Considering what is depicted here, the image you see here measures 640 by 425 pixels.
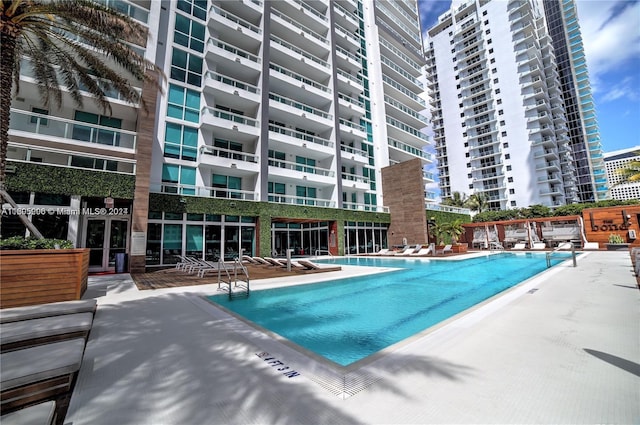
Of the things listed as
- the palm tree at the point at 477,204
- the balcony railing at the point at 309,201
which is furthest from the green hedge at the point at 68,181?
the palm tree at the point at 477,204

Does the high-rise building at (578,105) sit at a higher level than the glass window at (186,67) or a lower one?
higher

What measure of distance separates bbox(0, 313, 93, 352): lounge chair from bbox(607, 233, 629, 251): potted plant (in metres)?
30.8

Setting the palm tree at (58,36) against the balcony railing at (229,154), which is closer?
the palm tree at (58,36)

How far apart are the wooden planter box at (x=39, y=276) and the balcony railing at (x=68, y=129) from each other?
29.0 ft

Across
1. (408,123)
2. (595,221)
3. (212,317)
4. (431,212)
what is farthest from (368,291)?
(408,123)

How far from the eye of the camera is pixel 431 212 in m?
26.9

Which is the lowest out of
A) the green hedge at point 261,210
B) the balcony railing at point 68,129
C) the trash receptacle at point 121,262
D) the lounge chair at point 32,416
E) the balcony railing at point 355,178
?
the lounge chair at point 32,416

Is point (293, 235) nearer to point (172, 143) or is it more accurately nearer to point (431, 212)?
point (172, 143)

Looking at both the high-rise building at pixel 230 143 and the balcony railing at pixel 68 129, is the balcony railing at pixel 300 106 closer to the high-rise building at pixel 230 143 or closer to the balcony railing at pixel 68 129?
the high-rise building at pixel 230 143

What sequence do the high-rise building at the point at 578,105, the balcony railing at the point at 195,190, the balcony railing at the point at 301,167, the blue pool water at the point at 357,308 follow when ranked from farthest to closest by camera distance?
the high-rise building at the point at 578,105, the balcony railing at the point at 301,167, the balcony railing at the point at 195,190, the blue pool water at the point at 357,308

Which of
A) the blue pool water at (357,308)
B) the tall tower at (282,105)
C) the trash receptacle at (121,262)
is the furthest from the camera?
the tall tower at (282,105)

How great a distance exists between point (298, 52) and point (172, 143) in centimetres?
1435

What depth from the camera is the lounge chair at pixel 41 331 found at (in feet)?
10.6

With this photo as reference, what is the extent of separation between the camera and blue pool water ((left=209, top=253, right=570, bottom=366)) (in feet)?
14.7
